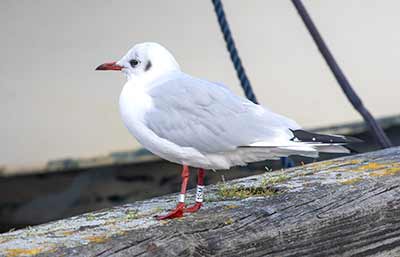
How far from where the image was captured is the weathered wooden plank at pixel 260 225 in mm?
1196

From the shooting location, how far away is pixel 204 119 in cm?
152


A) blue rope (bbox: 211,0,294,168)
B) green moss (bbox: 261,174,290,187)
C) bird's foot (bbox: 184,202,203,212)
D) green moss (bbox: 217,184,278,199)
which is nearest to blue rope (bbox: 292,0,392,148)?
blue rope (bbox: 211,0,294,168)

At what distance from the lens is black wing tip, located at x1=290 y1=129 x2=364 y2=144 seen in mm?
1428

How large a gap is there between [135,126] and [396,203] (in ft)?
1.48

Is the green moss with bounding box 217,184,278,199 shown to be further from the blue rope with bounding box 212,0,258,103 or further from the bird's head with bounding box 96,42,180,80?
the blue rope with bounding box 212,0,258,103

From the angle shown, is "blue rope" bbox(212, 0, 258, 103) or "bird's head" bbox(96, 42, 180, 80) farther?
"blue rope" bbox(212, 0, 258, 103)

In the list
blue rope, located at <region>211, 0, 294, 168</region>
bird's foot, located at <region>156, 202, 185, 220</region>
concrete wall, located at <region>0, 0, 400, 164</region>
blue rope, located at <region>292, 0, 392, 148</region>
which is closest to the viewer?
bird's foot, located at <region>156, 202, 185, 220</region>

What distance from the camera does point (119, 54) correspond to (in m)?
3.54

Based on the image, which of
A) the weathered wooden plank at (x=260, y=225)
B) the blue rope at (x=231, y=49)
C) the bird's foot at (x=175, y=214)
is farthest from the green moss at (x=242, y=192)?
the blue rope at (x=231, y=49)

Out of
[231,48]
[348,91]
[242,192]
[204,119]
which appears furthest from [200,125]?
[348,91]

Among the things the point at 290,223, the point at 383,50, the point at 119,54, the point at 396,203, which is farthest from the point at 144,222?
the point at 383,50

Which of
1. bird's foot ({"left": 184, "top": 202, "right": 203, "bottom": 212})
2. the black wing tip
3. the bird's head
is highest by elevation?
the bird's head

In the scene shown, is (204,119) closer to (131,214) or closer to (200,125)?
(200,125)

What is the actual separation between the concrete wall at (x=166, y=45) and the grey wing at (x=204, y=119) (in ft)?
6.55
